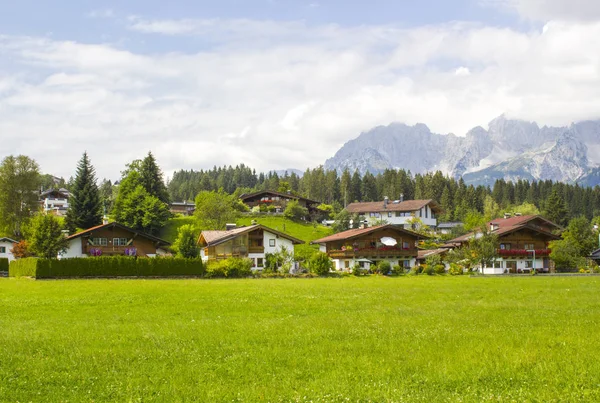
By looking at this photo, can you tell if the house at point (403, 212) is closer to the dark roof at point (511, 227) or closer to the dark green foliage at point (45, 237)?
the dark roof at point (511, 227)

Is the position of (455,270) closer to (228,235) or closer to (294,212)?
(228,235)

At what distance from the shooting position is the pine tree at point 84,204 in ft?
314

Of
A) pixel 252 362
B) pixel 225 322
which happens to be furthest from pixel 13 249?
pixel 252 362

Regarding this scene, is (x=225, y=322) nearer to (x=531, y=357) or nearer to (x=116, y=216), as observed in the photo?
(x=531, y=357)

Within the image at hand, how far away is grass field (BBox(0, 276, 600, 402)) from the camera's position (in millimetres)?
11695

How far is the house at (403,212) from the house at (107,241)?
200 feet

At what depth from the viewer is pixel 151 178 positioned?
378 feet

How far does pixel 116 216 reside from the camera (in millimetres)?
104938

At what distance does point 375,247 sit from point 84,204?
154 ft

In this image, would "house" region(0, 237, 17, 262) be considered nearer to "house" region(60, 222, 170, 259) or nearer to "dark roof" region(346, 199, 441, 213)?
"house" region(60, 222, 170, 259)

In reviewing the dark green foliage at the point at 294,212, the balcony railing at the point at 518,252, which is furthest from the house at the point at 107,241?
the dark green foliage at the point at 294,212

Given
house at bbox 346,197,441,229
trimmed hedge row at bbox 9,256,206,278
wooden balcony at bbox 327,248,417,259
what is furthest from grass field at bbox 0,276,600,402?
house at bbox 346,197,441,229

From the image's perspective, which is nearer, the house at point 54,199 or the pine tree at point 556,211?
the pine tree at point 556,211

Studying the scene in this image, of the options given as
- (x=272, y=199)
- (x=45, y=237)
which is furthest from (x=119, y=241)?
(x=272, y=199)
